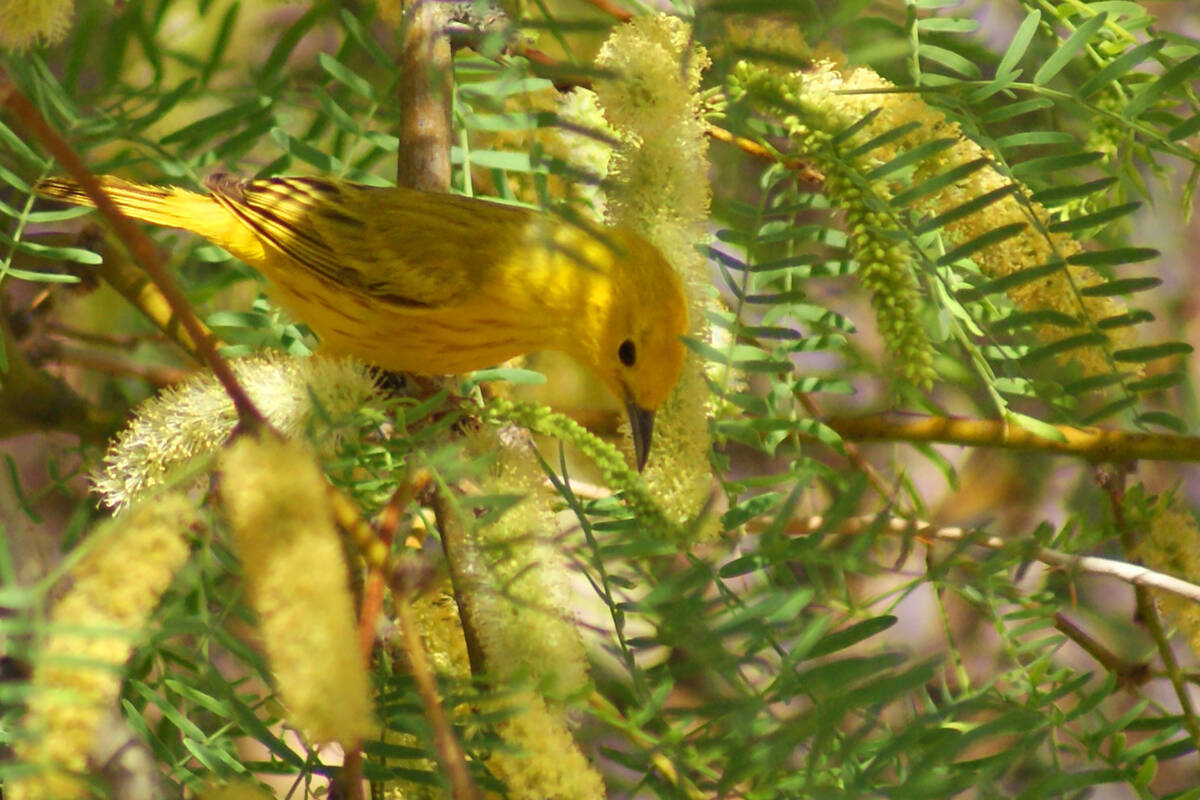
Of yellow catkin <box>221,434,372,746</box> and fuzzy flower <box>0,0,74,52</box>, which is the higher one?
fuzzy flower <box>0,0,74,52</box>

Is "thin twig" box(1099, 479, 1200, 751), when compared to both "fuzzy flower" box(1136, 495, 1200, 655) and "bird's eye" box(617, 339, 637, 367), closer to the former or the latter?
"fuzzy flower" box(1136, 495, 1200, 655)

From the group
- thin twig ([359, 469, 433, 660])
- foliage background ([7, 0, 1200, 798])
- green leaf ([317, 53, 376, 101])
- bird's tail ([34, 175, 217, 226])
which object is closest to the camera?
thin twig ([359, 469, 433, 660])

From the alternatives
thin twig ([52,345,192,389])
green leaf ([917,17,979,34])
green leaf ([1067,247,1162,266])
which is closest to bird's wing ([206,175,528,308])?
thin twig ([52,345,192,389])

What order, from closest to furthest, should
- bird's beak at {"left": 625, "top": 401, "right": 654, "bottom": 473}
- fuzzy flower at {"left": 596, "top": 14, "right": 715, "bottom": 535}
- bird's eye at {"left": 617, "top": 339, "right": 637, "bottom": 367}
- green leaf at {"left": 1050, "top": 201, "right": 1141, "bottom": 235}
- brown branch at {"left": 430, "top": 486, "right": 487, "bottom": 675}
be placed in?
brown branch at {"left": 430, "top": 486, "right": 487, "bottom": 675} → fuzzy flower at {"left": 596, "top": 14, "right": 715, "bottom": 535} → green leaf at {"left": 1050, "top": 201, "right": 1141, "bottom": 235} → bird's beak at {"left": 625, "top": 401, "right": 654, "bottom": 473} → bird's eye at {"left": 617, "top": 339, "right": 637, "bottom": 367}

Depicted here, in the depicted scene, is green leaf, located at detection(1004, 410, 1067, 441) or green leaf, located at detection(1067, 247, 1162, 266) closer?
green leaf, located at detection(1067, 247, 1162, 266)

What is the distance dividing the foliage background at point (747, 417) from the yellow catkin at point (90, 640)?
0.06 m

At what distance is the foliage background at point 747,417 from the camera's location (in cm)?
105

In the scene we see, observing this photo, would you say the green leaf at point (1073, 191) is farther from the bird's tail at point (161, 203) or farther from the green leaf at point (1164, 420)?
the bird's tail at point (161, 203)

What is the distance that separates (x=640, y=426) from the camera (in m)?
2.00

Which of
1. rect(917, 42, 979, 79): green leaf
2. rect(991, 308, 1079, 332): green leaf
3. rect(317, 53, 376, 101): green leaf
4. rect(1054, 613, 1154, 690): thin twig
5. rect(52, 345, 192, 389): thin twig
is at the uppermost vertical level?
rect(917, 42, 979, 79): green leaf

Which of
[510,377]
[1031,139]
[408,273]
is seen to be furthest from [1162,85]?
[408,273]

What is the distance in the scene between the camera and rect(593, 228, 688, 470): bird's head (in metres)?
1.97

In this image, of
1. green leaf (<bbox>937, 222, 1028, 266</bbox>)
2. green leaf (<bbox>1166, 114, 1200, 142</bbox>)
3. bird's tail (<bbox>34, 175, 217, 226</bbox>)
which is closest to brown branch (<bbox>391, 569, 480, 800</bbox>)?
green leaf (<bbox>937, 222, 1028, 266</bbox>)

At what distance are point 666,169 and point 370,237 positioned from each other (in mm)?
1079
